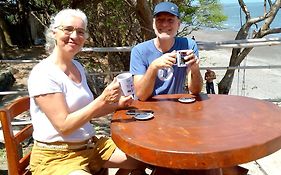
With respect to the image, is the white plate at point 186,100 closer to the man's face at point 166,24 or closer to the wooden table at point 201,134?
the wooden table at point 201,134

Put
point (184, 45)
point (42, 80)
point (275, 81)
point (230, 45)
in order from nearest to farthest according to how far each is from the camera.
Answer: point (42, 80) → point (184, 45) → point (230, 45) → point (275, 81)

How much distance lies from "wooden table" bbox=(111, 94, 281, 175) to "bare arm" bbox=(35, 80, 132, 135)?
147 mm

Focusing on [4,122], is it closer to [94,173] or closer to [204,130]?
[94,173]

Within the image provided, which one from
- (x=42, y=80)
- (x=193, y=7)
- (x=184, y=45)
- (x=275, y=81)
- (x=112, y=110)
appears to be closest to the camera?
(x=42, y=80)

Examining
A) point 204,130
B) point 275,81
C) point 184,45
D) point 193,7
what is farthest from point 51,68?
point 275,81

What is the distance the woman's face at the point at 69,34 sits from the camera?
204 centimetres

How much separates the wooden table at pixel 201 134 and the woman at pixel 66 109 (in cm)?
19

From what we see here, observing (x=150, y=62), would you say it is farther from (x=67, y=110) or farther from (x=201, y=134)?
(x=201, y=134)

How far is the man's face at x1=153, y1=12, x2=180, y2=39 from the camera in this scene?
246cm

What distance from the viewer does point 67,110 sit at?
6.22 ft

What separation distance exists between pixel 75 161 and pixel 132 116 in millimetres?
383

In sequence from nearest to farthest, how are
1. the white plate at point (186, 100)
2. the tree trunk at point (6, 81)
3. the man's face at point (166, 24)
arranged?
the white plate at point (186, 100) < the man's face at point (166, 24) < the tree trunk at point (6, 81)

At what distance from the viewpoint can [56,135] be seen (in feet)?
6.41

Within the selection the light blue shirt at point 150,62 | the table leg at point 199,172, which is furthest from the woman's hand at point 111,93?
the light blue shirt at point 150,62
